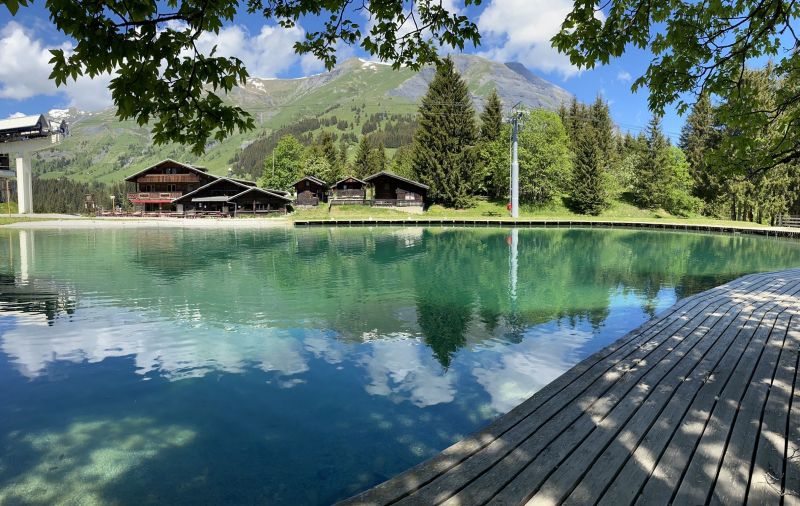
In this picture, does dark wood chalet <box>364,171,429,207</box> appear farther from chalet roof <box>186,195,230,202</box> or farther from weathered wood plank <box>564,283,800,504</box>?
weathered wood plank <box>564,283,800,504</box>

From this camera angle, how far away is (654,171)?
57.9 m

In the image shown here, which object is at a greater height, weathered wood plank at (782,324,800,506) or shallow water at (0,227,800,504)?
weathered wood plank at (782,324,800,506)

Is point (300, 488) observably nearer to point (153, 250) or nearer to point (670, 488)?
point (670, 488)

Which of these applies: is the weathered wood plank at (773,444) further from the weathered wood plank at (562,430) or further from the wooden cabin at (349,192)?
the wooden cabin at (349,192)

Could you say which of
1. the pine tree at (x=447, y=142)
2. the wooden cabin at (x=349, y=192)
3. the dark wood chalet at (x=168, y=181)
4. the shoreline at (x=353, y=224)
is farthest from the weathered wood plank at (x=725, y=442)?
the dark wood chalet at (x=168, y=181)

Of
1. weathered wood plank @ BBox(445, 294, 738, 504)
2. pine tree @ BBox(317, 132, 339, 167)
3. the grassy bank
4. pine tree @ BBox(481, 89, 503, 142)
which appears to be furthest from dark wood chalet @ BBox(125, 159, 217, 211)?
weathered wood plank @ BBox(445, 294, 738, 504)

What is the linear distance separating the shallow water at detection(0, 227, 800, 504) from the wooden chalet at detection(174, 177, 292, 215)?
139ft

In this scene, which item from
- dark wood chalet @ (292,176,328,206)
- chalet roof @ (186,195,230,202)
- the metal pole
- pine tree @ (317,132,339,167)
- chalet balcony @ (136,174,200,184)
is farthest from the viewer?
pine tree @ (317,132,339,167)

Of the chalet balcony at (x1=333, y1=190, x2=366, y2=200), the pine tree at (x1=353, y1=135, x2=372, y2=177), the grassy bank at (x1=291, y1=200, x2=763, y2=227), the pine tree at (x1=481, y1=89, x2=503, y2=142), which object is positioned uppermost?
the pine tree at (x1=481, y1=89, x2=503, y2=142)

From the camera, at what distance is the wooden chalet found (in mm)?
64062

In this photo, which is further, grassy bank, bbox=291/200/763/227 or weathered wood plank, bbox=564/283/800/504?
grassy bank, bbox=291/200/763/227

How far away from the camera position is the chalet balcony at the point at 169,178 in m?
70.2

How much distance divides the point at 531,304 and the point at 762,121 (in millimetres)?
8378

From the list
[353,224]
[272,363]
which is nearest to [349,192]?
[353,224]
